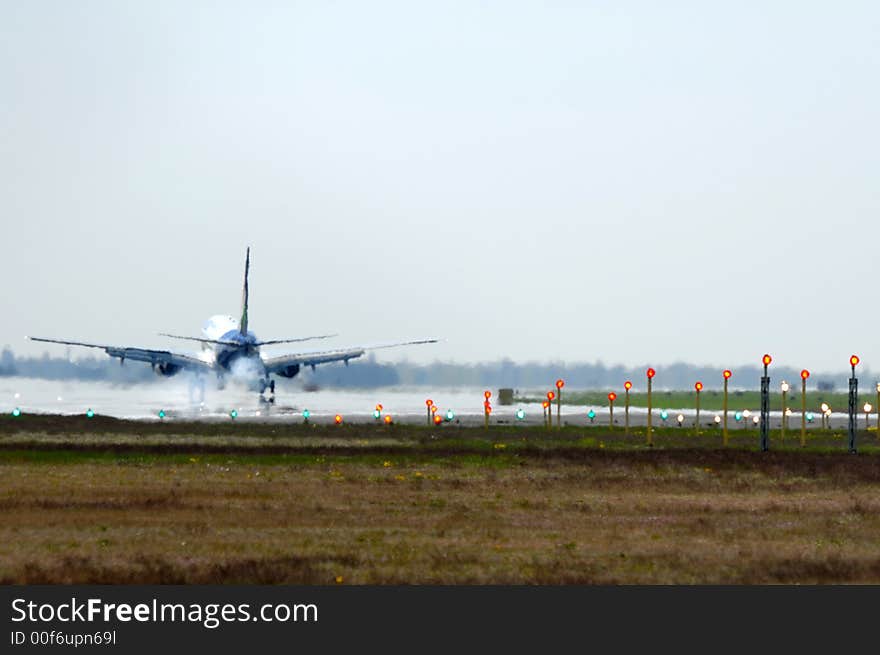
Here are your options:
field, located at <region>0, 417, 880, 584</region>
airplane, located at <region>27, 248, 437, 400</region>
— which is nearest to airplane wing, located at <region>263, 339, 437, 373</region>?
airplane, located at <region>27, 248, 437, 400</region>

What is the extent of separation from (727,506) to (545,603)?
17693mm

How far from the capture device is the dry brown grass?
27.0m

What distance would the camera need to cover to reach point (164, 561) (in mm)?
28016

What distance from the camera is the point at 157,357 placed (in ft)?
378

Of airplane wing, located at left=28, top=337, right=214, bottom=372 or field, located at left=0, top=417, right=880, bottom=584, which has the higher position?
airplane wing, located at left=28, top=337, right=214, bottom=372

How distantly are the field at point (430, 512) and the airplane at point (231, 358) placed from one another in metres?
48.2

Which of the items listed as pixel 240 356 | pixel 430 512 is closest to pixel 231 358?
pixel 240 356

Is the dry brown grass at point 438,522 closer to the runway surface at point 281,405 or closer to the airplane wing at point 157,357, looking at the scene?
the runway surface at point 281,405

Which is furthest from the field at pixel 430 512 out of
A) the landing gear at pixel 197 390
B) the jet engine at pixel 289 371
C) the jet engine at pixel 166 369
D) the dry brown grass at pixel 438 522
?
the jet engine at pixel 289 371

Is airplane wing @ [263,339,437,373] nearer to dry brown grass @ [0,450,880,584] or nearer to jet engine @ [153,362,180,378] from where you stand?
jet engine @ [153,362,180,378]

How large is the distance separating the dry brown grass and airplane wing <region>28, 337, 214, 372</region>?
201 feet

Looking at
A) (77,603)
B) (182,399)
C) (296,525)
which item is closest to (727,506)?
(296,525)

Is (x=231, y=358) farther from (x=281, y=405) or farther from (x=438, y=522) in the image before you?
(x=438, y=522)

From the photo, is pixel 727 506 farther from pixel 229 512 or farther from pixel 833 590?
pixel 833 590
